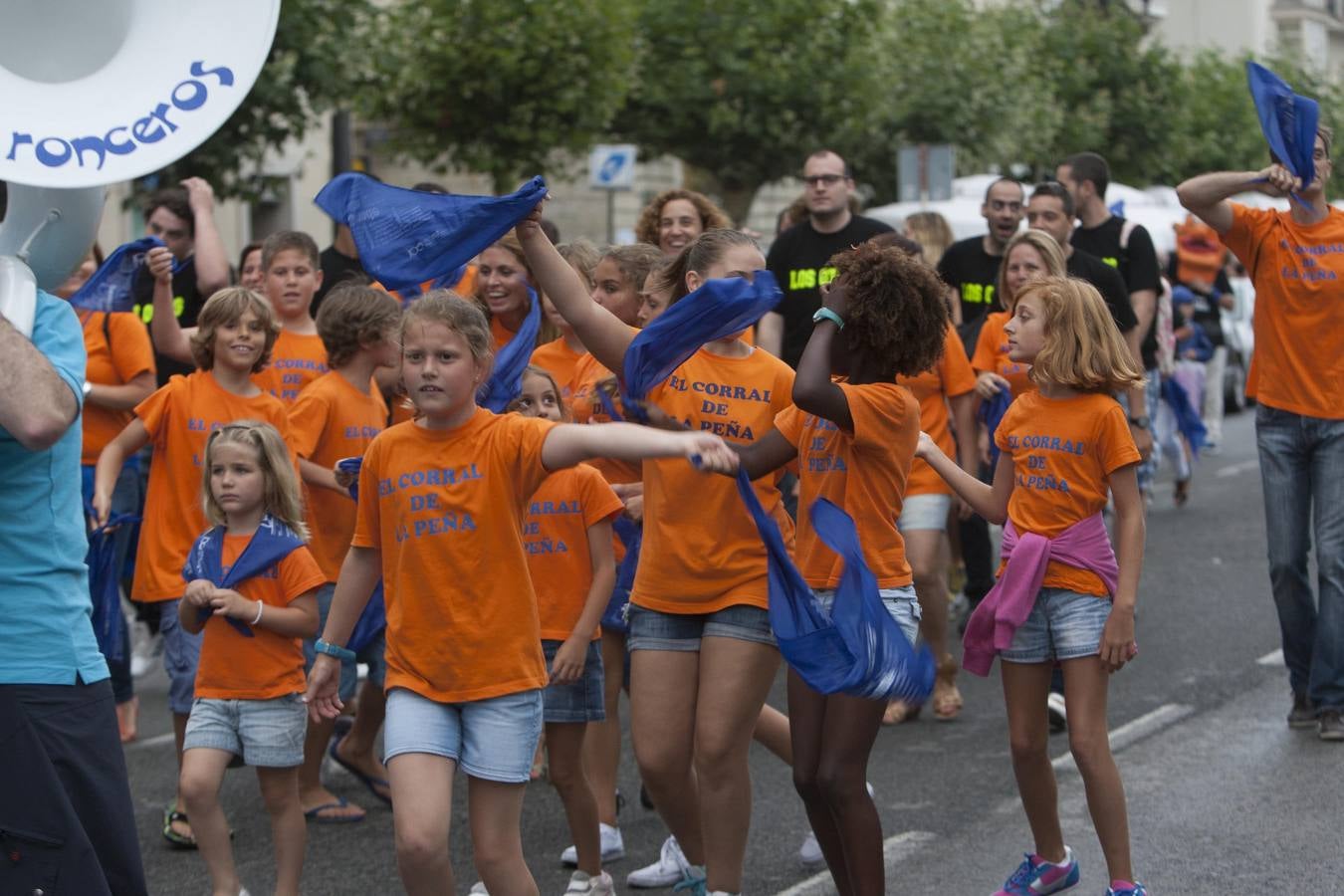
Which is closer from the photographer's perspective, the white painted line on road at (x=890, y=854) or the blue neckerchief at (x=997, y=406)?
the white painted line on road at (x=890, y=854)

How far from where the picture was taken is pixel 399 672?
15.4ft

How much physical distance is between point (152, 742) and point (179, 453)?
1737mm

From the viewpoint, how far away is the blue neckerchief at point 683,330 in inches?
174

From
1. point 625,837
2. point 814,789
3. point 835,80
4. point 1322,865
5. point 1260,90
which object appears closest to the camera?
point 814,789

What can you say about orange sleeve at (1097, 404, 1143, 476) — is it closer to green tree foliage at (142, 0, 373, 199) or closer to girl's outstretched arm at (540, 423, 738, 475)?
girl's outstretched arm at (540, 423, 738, 475)

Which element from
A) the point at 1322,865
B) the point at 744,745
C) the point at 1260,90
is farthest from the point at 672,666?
the point at 1260,90

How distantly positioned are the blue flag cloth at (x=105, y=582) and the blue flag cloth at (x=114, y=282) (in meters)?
0.79

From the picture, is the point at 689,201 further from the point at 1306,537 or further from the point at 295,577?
the point at 1306,537

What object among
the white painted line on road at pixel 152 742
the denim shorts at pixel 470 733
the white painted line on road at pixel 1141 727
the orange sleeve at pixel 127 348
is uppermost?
the orange sleeve at pixel 127 348

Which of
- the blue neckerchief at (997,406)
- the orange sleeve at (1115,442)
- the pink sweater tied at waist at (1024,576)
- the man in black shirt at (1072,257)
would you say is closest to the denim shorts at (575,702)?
the pink sweater tied at waist at (1024,576)

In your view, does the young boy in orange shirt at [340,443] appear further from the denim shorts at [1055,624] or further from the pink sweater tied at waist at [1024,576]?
the denim shorts at [1055,624]

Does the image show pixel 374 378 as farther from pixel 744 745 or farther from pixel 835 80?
pixel 835 80

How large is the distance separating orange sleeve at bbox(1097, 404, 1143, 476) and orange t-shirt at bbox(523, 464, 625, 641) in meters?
1.40

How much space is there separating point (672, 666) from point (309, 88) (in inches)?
455
